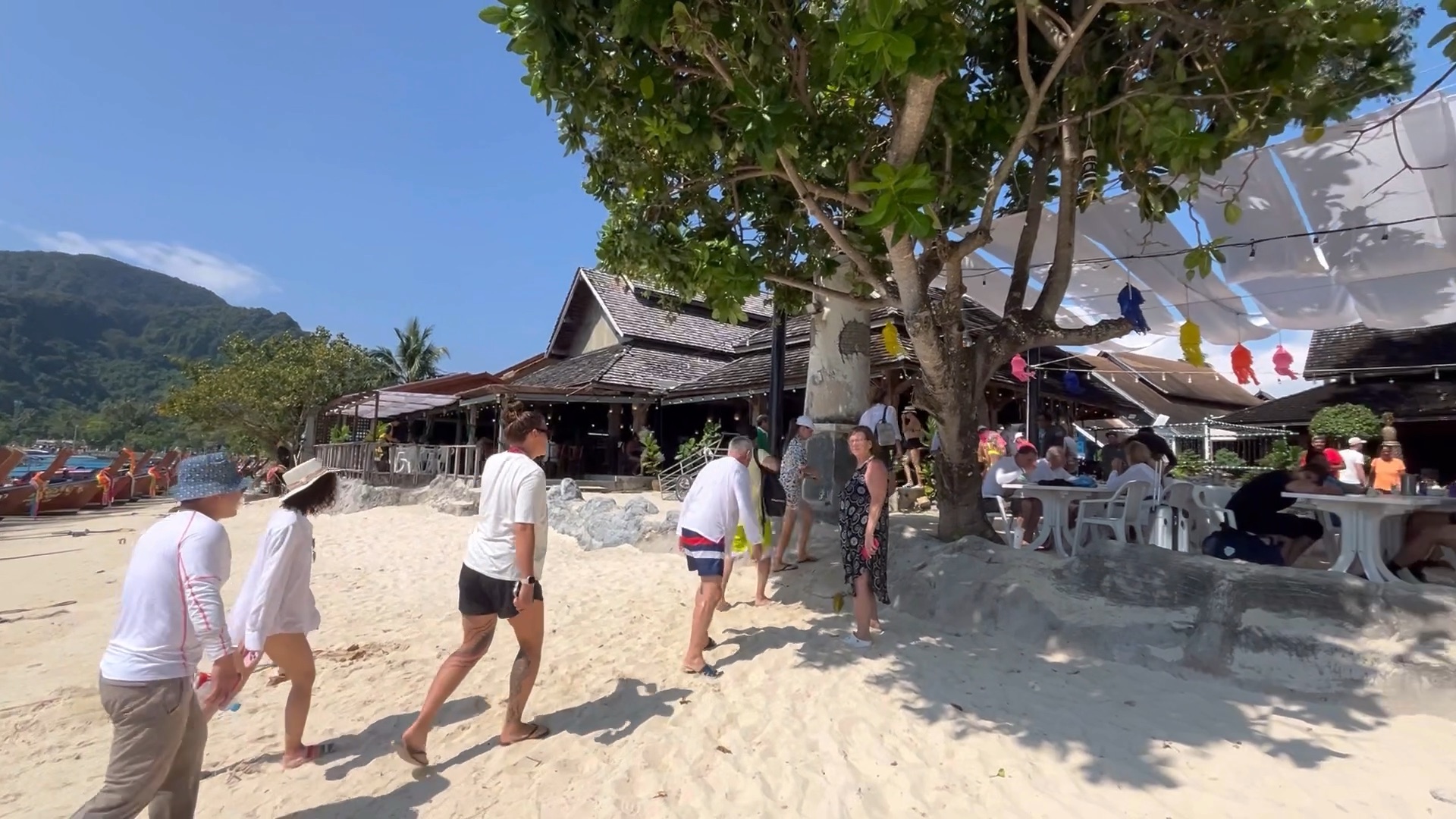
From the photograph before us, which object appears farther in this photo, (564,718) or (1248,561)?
(1248,561)

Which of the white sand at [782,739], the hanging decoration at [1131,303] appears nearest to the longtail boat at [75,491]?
the white sand at [782,739]

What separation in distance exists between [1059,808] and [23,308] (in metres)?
172

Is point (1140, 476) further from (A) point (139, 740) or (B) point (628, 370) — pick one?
(B) point (628, 370)

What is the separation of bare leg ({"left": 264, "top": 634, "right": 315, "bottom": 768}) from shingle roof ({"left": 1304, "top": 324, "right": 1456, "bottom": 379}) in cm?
1403

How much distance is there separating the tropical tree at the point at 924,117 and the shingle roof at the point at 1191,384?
15.9 meters

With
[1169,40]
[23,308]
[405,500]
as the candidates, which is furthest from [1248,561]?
[23,308]

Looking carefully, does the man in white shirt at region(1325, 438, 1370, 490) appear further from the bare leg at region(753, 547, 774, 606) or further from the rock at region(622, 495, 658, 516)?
the rock at region(622, 495, 658, 516)

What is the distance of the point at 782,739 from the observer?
364 cm

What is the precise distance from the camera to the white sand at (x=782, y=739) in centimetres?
312

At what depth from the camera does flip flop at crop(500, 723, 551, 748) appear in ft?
12.3

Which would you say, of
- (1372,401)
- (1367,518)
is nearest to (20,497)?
(1367,518)

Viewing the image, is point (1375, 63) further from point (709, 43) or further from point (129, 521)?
point (129, 521)

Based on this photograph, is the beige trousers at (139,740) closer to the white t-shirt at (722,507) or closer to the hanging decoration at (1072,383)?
the white t-shirt at (722,507)

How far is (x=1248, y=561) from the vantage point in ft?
18.7
